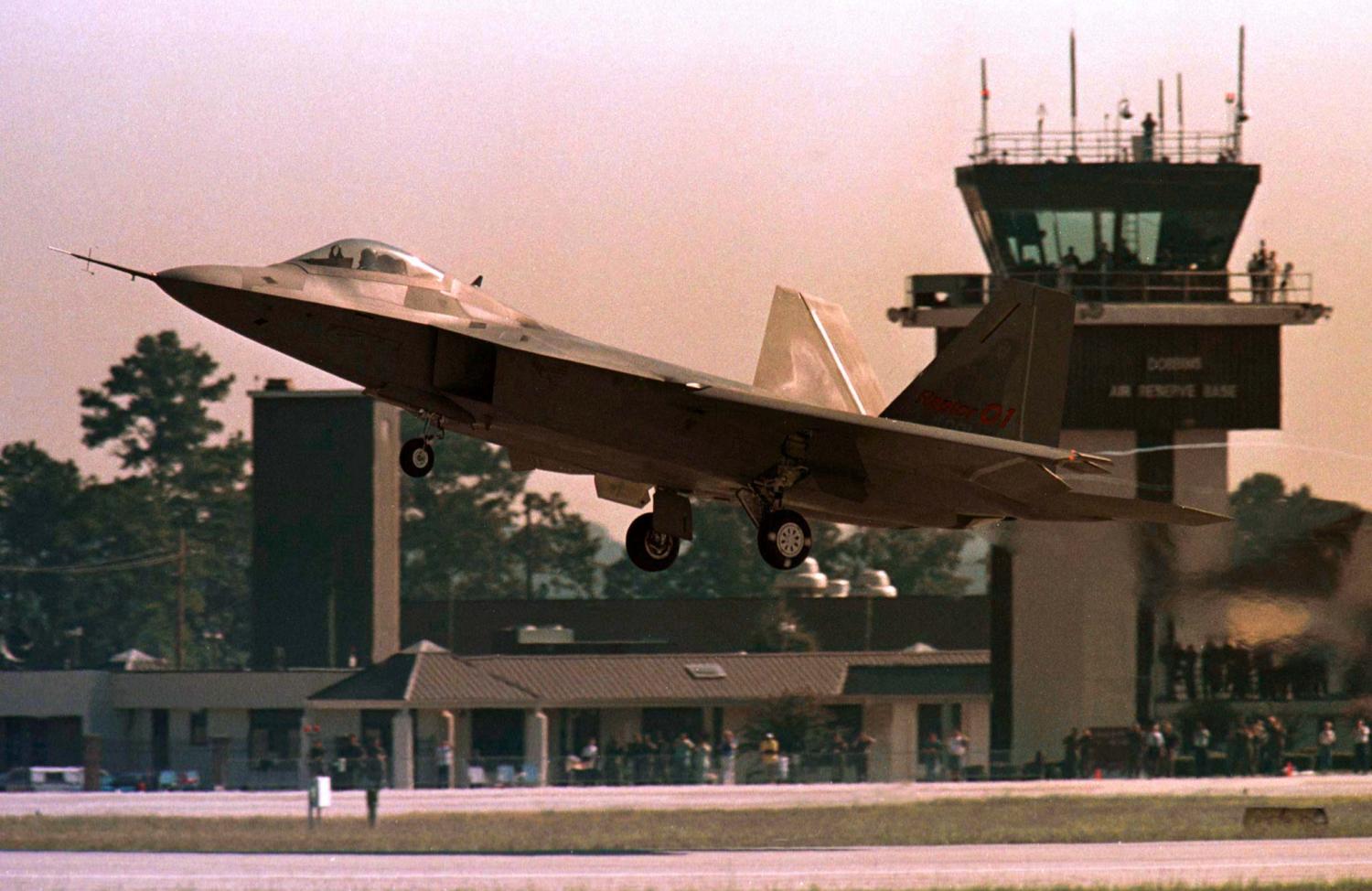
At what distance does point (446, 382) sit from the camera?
25.7 m

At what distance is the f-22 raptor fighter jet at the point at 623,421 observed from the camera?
25.3 meters

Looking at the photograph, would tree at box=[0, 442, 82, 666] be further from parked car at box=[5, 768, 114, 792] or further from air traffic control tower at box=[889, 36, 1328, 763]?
air traffic control tower at box=[889, 36, 1328, 763]

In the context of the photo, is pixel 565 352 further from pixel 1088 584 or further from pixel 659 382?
pixel 1088 584

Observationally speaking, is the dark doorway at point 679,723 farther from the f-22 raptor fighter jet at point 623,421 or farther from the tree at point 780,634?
the f-22 raptor fighter jet at point 623,421

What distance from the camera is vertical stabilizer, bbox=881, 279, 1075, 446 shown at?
2948 cm

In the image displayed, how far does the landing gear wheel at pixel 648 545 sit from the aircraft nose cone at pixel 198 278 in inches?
227

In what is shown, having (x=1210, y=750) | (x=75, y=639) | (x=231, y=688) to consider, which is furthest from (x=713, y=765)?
(x=75, y=639)

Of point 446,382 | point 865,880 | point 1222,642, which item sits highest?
point 446,382

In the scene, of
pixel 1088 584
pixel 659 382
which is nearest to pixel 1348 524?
pixel 1088 584

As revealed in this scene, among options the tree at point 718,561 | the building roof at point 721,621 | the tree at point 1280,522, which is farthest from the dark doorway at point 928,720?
the tree at point 718,561

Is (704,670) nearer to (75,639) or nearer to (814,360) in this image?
(814,360)

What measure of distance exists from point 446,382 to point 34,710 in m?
62.6

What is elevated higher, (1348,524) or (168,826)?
(1348,524)

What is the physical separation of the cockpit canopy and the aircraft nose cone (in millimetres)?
1273
